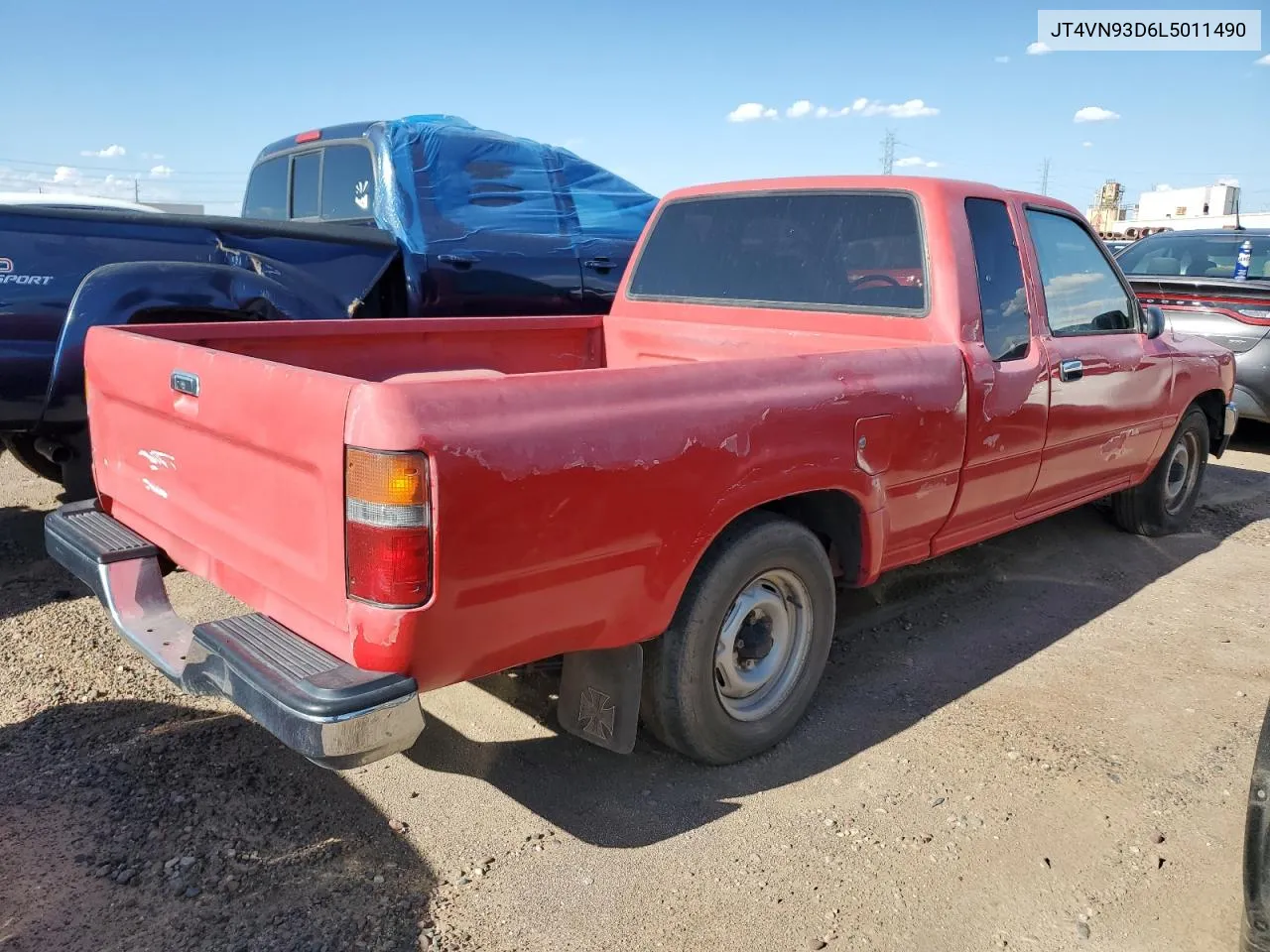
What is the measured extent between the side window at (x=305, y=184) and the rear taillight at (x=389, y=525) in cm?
510

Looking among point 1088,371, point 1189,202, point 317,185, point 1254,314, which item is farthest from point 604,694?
point 1189,202

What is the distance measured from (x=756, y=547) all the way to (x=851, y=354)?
0.72 meters

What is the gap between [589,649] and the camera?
2.63 metres

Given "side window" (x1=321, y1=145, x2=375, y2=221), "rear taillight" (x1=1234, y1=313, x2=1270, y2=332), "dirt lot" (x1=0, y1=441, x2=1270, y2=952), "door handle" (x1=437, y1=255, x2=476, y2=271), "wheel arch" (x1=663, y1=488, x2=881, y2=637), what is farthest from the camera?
"rear taillight" (x1=1234, y1=313, x2=1270, y2=332)

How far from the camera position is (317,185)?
6.61 m

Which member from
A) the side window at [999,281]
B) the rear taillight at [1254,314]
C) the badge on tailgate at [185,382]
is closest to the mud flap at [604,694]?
the badge on tailgate at [185,382]

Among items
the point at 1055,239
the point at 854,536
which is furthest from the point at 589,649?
the point at 1055,239

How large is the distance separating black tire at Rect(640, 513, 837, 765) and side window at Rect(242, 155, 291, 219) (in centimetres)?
531

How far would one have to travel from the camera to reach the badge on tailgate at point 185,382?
2627 mm

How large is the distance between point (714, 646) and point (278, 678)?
1.27 meters

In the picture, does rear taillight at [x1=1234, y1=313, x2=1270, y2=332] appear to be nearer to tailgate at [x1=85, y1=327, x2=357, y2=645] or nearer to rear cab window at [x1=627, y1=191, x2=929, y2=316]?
rear cab window at [x1=627, y1=191, x2=929, y2=316]

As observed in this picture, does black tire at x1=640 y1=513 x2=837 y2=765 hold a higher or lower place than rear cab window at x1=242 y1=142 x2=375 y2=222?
lower

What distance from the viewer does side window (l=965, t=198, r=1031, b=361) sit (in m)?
3.78

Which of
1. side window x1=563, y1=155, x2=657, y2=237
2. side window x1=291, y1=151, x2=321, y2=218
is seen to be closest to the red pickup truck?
side window x1=563, y1=155, x2=657, y2=237
